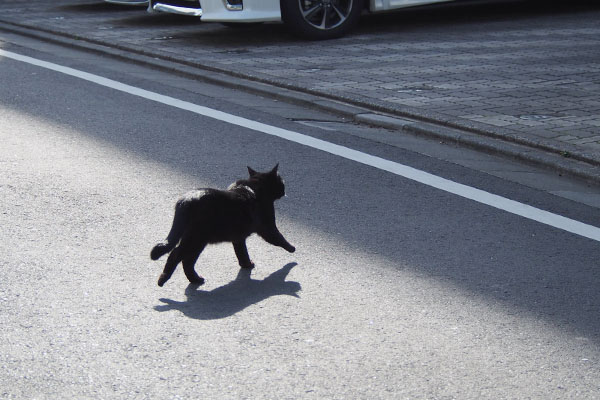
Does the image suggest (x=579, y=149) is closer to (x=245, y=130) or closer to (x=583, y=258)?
(x=583, y=258)

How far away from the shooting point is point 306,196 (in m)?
5.58

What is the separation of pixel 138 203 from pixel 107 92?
3.55 meters

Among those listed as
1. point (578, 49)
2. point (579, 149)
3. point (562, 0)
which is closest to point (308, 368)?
point (579, 149)

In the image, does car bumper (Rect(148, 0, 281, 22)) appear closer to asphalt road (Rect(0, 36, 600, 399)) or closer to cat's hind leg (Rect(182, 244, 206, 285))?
asphalt road (Rect(0, 36, 600, 399))

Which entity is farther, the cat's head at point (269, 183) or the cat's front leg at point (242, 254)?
the cat's head at point (269, 183)

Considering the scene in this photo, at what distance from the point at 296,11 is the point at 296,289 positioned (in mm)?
7664

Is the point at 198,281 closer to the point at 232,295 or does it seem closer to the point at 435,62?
the point at 232,295

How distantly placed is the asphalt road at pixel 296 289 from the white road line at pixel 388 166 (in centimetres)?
9

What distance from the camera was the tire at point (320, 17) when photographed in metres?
11.4

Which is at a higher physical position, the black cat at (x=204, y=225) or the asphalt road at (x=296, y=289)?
the black cat at (x=204, y=225)

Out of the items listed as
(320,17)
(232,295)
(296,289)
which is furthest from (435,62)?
(232,295)

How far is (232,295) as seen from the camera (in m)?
4.19

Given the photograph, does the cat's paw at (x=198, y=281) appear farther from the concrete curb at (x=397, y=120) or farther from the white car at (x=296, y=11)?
the white car at (x=296, y=11)

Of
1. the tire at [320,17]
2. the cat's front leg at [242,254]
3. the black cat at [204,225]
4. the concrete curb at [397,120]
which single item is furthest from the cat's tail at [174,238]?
the tire at [320,17]
